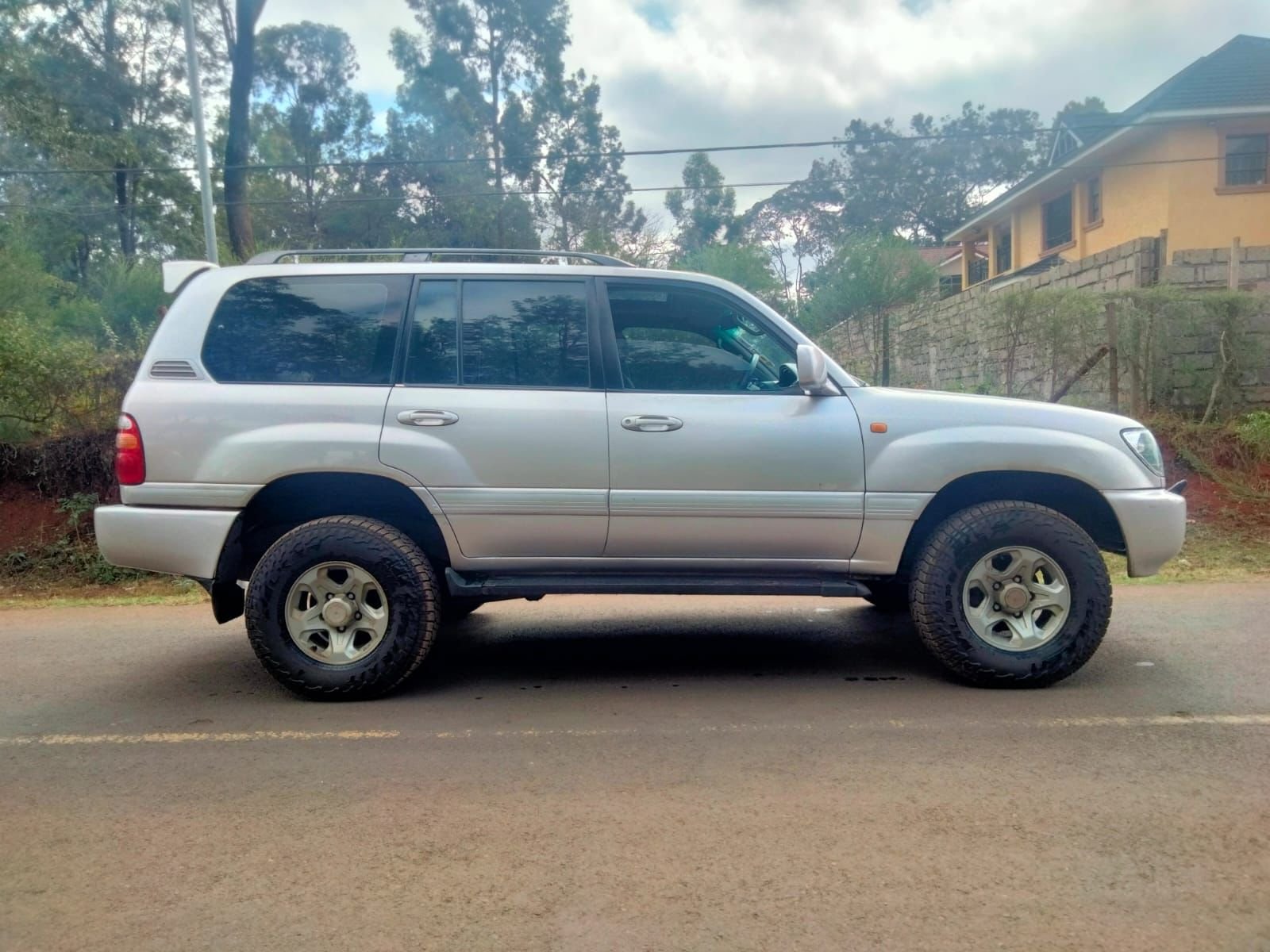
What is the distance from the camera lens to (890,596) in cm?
559

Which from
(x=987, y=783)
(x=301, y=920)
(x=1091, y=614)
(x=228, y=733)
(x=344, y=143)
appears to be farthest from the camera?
(x=344, y=143)

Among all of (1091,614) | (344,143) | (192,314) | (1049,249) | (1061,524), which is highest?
(344,143)

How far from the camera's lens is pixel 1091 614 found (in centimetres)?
437

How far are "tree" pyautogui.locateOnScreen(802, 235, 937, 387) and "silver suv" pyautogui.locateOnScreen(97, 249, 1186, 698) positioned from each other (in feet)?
30.9

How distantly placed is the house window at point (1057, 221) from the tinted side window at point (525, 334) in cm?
2081

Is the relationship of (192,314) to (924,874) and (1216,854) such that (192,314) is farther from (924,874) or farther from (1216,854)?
(1216,854)

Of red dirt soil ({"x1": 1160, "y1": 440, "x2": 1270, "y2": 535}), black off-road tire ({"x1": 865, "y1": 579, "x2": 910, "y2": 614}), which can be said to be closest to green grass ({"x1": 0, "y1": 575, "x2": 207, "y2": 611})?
black off-road tire ({"x1": 865, "y1": 579, "x2": 910, "y2": 614})

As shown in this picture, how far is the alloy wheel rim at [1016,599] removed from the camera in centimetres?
441

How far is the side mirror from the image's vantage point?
14.1ft

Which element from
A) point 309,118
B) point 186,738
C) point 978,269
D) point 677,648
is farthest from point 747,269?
point 309,118

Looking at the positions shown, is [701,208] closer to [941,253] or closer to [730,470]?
[941,253]

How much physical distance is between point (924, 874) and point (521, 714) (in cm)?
206

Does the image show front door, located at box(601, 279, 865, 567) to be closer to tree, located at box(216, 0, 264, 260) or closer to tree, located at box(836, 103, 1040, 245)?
tree, located at box(216, 0, 264, 260)

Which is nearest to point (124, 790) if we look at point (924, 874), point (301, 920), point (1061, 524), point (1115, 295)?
point (301, 920)
